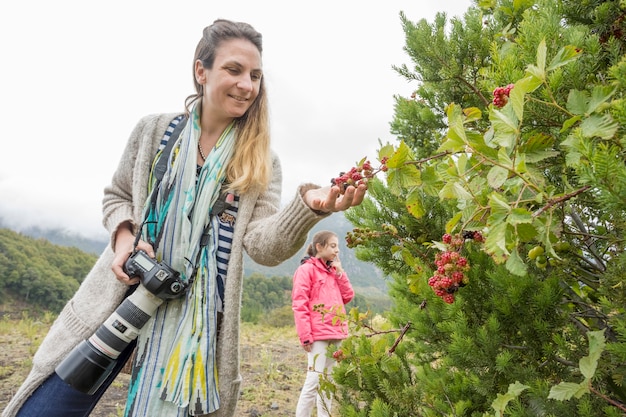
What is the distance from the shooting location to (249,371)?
5941 mm

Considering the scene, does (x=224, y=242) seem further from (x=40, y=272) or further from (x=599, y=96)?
(x=40, y=272)

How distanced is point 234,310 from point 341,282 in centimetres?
300

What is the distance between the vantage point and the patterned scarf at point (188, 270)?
4.89 feet

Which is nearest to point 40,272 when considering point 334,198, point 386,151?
point 334,198

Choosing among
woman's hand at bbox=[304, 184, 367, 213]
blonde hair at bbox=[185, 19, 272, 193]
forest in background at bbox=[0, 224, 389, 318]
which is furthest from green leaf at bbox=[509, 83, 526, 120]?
forest in background at bbox=[0, 224, 389, 318]

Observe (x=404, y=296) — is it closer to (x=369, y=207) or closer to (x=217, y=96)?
(x=369, y=207)

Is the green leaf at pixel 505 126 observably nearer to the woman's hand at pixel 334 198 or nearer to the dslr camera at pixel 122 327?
the woman's hand at pixel 334 198

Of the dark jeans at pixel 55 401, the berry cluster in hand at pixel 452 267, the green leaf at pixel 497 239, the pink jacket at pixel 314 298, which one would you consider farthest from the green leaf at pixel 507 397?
the pink jacket at pixel 314 298

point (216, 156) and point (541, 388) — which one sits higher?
point (216, 156)

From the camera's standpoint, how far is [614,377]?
921mm

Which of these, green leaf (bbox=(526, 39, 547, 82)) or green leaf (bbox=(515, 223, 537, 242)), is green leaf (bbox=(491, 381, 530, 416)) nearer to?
green leaf (bbox=(515, 223, 537, 242))

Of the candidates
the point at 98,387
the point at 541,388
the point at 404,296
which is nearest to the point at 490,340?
the point at 541,388

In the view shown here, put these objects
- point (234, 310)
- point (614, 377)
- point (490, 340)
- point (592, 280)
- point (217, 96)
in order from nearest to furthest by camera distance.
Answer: point (614, 377) < point (490, 340) < point (592, 280) < point (234, 310) < point (217, 96)

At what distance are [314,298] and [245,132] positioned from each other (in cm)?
254
